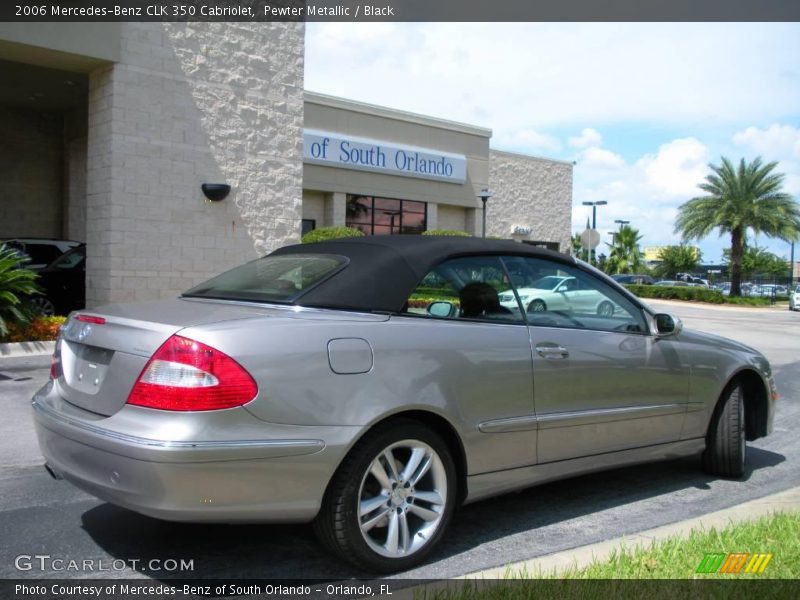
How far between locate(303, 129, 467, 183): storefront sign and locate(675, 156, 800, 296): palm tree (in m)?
16.4

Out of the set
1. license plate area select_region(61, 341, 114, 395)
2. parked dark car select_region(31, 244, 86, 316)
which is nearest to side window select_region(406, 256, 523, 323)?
license plate area select_region(61, 341, 114, 395)

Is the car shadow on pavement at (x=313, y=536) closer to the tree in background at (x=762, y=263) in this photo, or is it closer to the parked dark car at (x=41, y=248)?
the parked dark car at (x=41, y=248)

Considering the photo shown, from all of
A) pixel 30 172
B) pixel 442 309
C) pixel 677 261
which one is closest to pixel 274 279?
pixel 442 309

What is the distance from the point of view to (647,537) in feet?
13.7

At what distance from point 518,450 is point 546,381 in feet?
1.37

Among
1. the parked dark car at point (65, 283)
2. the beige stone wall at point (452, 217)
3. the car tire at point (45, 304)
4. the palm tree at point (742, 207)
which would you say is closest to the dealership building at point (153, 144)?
the parked dark car at point (65, 283)

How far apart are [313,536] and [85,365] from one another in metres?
1.50

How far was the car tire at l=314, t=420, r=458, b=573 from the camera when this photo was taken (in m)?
3.47

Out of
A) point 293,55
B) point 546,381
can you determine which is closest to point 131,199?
point 293,55

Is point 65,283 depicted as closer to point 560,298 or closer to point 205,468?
point 560,298

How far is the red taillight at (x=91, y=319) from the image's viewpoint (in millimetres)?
3699

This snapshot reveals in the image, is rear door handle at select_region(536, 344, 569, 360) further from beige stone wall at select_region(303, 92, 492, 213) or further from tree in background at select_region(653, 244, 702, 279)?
tree in background at select_region(653, 244, 702, 279)

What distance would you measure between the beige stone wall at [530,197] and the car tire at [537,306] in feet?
91.6

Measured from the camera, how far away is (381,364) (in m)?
3.58
